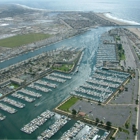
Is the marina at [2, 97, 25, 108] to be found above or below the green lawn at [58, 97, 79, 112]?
below

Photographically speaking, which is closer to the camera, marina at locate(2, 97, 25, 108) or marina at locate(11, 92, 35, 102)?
marina at locate(2, 97, 25, 108)

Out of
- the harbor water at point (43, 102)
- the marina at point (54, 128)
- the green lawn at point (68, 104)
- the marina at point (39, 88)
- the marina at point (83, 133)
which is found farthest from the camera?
the marina at point (39, 88)

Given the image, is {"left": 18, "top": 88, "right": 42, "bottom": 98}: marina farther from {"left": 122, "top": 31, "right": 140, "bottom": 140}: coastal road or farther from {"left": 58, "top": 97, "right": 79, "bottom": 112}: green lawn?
{"left": 122, "top": 31, "right": 140, "bottom": 140}: coastal road

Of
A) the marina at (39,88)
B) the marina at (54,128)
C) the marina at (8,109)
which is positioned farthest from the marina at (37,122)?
the marina at (39,88)

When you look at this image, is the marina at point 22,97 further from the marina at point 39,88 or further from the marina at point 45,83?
the marina at point 45,83

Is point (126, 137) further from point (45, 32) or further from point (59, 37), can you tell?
point (45, 32)

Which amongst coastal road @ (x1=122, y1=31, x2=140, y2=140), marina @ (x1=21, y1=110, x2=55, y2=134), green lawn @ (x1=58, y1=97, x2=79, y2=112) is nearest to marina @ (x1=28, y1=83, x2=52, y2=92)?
green lawn @ (x1=58, y1=97, x2=79, y2=112)
